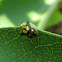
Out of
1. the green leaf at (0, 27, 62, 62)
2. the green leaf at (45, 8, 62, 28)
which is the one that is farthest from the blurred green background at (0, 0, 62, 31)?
the green leaf at (0, 27, 62, 62)

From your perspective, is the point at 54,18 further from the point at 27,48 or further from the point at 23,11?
the point at 27,48

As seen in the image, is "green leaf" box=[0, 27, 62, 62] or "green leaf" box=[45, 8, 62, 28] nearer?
"green leaf" box=[0, 27, 62, 62]

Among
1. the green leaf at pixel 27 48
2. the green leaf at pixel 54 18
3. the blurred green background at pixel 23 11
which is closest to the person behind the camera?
the green leaf at pixel 27 48

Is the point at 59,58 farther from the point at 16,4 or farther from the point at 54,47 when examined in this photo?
the point at 16,4

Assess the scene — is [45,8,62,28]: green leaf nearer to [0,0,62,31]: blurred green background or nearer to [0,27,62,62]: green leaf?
[0,0,62,31]: blurred green background

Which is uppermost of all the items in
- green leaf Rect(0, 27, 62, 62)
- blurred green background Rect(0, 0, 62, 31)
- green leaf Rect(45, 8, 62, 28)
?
green leaf Rect(45, 8, 62, 28)

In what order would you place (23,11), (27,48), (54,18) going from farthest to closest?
(54,18) < (23,11) < (27,48)

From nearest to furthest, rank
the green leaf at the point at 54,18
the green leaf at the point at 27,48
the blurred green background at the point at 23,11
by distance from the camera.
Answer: the green leaf at the point at 27,48 < the blurred green background at the point at 23,11 < the green leaf at the point at 54,18

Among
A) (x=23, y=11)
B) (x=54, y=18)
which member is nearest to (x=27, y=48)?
(x=23, y=11)

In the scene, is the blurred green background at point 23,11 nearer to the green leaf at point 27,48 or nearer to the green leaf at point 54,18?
the green leaf at point 54,18

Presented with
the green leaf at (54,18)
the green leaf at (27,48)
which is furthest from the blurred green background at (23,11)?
the green leaf at (27,48)
